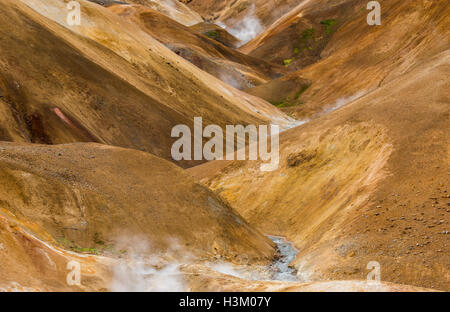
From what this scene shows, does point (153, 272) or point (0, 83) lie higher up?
point (0, 83)

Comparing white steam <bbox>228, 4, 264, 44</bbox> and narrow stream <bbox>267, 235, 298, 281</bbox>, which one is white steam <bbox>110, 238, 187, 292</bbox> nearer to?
narrow stream <bbox>267, 235, 298, 281</bbox>

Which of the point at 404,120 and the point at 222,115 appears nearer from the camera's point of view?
the point at 404,120

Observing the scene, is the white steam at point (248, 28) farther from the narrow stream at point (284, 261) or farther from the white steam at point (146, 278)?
the white steam at point (146, 278)

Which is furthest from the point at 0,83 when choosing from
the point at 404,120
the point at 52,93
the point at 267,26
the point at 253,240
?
the point at 267,26

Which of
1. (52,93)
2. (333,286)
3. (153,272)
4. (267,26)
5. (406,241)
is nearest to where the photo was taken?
(333,286)

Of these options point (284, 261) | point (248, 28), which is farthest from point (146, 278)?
point (248, 28)

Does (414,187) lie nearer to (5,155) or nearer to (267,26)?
(5,155)

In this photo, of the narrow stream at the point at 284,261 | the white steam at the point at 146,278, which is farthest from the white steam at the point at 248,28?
the white steam at the point at 146,278

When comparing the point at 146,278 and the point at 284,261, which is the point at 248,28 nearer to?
the point at 284,261
